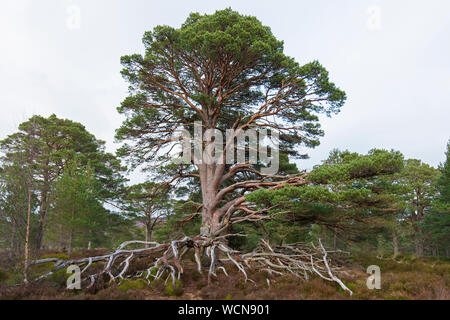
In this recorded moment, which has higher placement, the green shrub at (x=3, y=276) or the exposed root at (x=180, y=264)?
the exposed root at (x=180, y=264)

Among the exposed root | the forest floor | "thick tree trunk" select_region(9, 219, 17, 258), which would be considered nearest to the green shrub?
the forest floor

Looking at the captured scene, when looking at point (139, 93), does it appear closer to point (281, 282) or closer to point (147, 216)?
point (281, 282)

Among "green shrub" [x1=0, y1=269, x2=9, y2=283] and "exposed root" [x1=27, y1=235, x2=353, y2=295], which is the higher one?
"exposed root" [x1=27, y1=235, x2=353, y2=295]

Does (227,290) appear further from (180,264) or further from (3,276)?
(3,276)

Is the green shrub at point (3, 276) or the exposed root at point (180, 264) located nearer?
the exposed root at point (180, 264)

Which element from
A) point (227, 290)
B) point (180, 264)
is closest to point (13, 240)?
point (180, 264)

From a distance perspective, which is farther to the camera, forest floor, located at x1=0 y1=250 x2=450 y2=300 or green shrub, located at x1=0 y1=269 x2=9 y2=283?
green shrub, located at x1=0 y1=269 x2=9 y2=283

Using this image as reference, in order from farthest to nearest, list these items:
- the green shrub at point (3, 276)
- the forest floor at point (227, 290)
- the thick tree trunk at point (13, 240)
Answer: the green shrub at point (3, 276)
the thick tree trunk at point (13, 240)
the forest floor at point (227, 290)

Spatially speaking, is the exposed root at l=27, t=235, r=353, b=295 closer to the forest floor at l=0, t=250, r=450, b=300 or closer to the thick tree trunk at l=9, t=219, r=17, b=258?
the forest floor at l=0, t=250, r=450, b=300

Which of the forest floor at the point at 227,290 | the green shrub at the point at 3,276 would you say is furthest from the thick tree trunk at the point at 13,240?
the green shrub at the point at 3,276

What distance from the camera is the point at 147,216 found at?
66.0 feet

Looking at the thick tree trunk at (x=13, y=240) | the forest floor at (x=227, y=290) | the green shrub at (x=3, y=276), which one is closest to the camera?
the forest floor at (x=227, y=290)

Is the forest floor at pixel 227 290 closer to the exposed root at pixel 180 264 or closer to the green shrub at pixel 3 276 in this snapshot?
the green shrub at pixel 3 276
